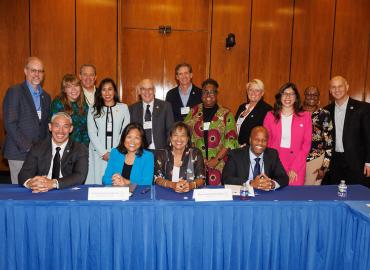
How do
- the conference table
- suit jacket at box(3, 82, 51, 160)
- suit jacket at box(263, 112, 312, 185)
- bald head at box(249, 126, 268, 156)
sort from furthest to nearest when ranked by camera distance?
suit jacket at box(3, 82, 51, 160) → suit jacket at box(263, 112, 312, 185) → bald head at box(249, 126, 268, 156) → the conference table

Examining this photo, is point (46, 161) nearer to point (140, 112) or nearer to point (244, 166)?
point (140, 112)

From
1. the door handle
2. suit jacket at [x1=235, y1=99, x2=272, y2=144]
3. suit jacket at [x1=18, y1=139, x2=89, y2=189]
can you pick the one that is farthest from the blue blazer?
the door handle

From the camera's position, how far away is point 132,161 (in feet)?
10.5

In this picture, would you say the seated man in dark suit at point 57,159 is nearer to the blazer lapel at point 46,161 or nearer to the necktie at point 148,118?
the blazer lapel at point 46,161

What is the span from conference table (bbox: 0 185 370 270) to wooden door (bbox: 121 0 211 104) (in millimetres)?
4642

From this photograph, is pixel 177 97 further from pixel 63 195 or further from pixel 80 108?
pixel 63 195

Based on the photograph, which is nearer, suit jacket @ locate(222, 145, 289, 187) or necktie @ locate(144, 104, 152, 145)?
suit jacket @ locate(222, 145, 289, 187)

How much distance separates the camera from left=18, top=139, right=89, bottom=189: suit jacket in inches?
116

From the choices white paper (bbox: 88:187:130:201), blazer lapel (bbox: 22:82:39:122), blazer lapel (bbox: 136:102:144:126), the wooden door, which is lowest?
white paper (bbox: 88:187:130:201)

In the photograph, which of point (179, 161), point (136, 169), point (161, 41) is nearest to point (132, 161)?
point (136, 169)

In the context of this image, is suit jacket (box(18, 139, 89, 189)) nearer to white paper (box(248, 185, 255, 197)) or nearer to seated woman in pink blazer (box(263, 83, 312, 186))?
white paper (box(248, 185, 255, 197))

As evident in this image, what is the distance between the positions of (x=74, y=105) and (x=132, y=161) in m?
1.15

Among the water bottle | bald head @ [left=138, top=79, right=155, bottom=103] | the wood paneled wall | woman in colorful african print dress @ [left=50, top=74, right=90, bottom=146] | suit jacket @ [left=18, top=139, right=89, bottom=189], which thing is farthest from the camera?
the wood paneled wall

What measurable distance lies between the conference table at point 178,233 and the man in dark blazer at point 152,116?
1.51 meters
